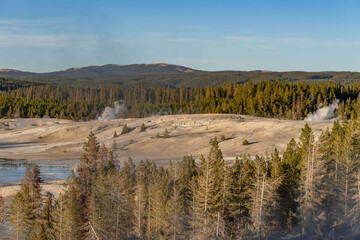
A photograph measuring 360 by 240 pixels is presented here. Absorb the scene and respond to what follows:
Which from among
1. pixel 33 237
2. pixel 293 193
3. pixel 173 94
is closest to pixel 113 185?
pixel 33 237

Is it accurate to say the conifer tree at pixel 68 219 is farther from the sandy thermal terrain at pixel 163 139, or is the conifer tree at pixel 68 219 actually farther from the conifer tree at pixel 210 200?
the sandy thermal terrain at pixel 163 139

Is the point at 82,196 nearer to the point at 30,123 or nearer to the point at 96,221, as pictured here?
the point at 96,221

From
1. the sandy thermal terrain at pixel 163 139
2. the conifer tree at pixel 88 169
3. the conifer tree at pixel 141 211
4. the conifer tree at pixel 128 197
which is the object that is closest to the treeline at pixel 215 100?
the sandy thermal terrain at pixel 163 139

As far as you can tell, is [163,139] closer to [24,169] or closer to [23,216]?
[24,169]

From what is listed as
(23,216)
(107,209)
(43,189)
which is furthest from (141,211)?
(43,189)

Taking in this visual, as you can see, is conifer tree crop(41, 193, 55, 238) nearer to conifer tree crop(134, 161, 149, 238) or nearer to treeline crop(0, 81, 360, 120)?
conifer tree crop(134, 161, 149, 238)

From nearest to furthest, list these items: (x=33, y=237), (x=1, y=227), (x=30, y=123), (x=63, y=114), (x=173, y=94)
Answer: (x=33, y=237)
(x=1, y=227)
(x=30, y=123)
(x=63, y=114)
(x=173, y=94)

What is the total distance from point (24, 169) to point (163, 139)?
24.5m

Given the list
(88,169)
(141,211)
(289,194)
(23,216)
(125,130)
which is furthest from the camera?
(125,130)

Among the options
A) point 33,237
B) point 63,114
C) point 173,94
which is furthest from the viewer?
point 173,94

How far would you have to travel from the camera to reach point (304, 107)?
93125 millimetres

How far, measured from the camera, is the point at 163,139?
250 ft

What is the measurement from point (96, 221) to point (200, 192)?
272 inches

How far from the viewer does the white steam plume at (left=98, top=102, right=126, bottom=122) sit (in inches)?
5108
